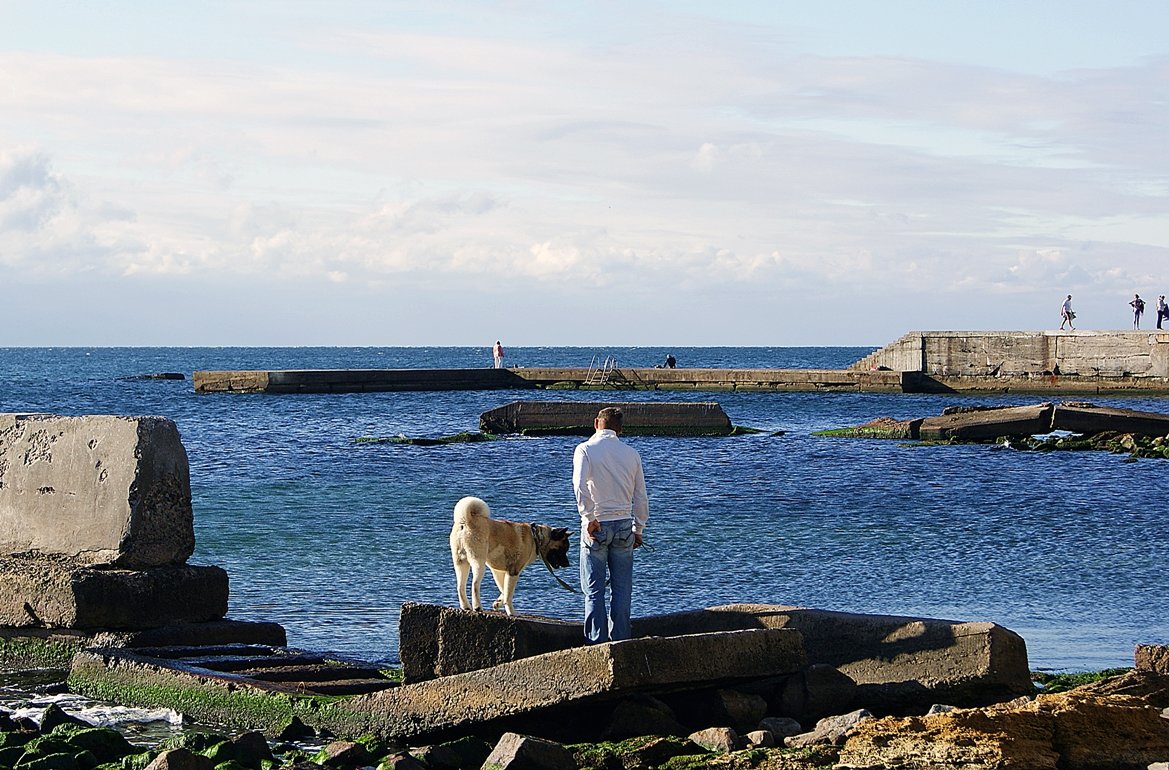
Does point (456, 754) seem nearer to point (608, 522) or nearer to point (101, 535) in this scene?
point (608, 522)

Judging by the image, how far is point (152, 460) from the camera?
31.2 ft

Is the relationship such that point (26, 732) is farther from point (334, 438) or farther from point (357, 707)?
point (334, 438)

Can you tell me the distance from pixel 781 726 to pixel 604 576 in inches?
53.8

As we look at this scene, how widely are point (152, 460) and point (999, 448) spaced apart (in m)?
24.8

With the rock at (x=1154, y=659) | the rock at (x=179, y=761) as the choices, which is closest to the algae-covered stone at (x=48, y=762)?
the rock at (x=179, y=761)

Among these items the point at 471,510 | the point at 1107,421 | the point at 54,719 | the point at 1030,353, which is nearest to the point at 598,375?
the point at 1030,353

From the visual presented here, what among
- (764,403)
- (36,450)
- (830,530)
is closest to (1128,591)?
(830,530)

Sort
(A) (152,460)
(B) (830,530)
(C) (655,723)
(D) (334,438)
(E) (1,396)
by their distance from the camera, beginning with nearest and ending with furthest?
(C) (655,723) → (A) (152,460) → (B) (830,530) → (D) (334,438) → (E) (1,396)

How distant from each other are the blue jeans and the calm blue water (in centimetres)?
267

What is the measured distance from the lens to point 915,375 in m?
53.8

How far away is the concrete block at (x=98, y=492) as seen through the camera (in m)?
9.47

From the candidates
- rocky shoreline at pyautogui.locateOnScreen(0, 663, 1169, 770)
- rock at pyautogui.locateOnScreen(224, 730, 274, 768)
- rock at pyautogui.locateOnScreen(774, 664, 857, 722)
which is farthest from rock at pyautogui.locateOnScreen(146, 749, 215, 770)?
rock at pyautogui.locateOnScreen(774, 664, 857, 722)

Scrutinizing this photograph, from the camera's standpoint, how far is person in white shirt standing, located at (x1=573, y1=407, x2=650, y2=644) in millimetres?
7914

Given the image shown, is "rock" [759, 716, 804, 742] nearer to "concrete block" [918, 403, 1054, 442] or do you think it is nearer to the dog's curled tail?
the dog's curled tail
